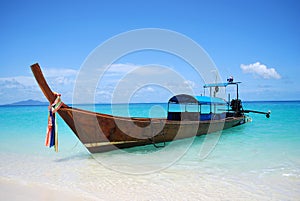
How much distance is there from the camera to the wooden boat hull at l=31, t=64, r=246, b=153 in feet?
22.2

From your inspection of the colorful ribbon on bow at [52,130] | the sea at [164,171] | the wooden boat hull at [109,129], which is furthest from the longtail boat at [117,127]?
the sea at [164,171]

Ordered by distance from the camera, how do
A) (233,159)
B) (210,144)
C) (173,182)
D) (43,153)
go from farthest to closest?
(210,144) → (43,153) → (233,159) → (173,182)

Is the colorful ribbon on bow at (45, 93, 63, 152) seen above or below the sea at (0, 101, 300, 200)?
above

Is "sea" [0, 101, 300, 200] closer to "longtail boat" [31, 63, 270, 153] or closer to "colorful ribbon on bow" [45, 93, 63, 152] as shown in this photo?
"longtail boat" [31, 63, 270, 153]

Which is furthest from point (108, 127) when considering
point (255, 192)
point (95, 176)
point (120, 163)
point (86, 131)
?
point (255, 192)

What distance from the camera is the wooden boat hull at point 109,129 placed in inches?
266

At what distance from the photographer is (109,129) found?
7.46 m

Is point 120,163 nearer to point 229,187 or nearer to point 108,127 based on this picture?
point 108,127

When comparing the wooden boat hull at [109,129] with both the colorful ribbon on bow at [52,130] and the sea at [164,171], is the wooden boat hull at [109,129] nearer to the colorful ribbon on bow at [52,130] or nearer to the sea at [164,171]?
the colorful ribbon on bow at [52,130]

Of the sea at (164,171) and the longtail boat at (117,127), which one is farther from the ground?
the longtail boat at (117,127)

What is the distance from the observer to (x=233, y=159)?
7398 mm

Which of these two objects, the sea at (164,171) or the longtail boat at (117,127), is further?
the longtail boat at (117,127)

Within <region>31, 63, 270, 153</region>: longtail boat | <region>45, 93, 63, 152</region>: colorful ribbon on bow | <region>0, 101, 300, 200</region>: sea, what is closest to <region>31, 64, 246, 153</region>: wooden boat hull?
<region>31, 63, 270, 153</region>: longtail boat

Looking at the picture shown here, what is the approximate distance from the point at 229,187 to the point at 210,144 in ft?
16.5
